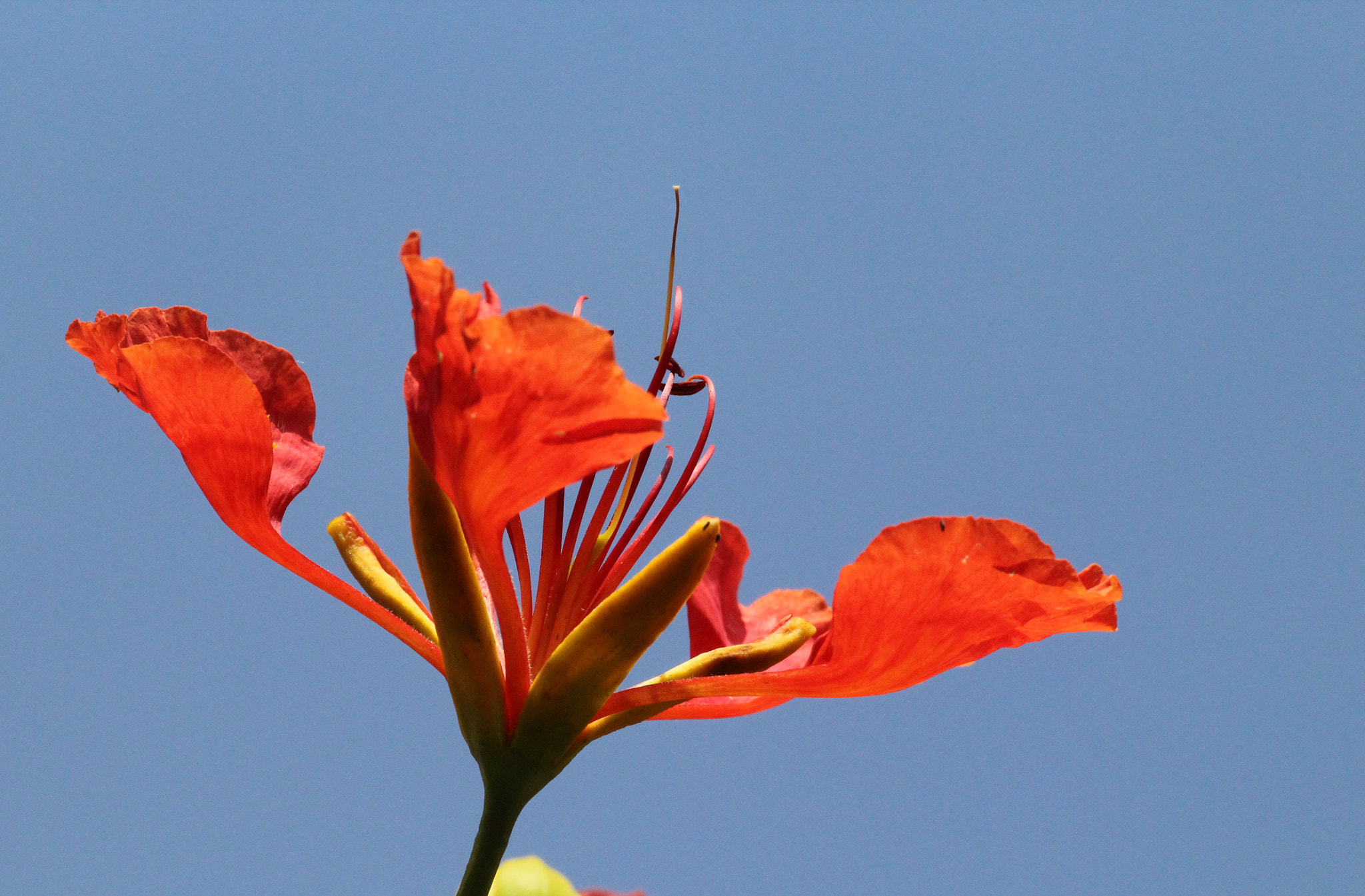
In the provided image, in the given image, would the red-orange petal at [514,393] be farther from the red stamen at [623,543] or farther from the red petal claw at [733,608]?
the red petal claw at [733,608]

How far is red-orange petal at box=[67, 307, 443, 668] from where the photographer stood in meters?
1.27

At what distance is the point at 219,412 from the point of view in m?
1.29

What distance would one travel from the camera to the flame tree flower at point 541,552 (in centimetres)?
103

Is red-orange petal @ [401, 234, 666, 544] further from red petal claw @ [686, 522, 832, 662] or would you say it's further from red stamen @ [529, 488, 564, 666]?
red petal claw @ [686, 522, 832, 662]

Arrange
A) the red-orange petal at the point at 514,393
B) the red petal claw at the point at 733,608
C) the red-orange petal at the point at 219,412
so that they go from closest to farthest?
the red-orange petal at the point at 514,393 → the red-orange petal at the point at 219,412 → the red petal claw at the point at 733,608

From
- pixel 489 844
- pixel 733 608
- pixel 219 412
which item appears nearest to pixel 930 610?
pixel 489 844

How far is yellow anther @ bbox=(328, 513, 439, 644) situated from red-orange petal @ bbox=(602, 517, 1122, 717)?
31cm

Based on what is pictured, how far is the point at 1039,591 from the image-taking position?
113 cm

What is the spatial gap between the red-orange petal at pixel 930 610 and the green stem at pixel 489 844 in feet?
0.52

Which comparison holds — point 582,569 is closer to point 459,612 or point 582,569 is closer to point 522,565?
point 522,565

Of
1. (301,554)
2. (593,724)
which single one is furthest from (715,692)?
(301,554)

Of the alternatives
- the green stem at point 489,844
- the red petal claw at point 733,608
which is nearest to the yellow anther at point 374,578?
the green stem at point 489,844

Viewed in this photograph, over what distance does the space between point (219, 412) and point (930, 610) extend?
2.87 feet

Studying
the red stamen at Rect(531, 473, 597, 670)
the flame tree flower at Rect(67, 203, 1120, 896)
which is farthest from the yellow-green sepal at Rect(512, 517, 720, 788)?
the red stamen at Rect(531, 473, 597, 670)
